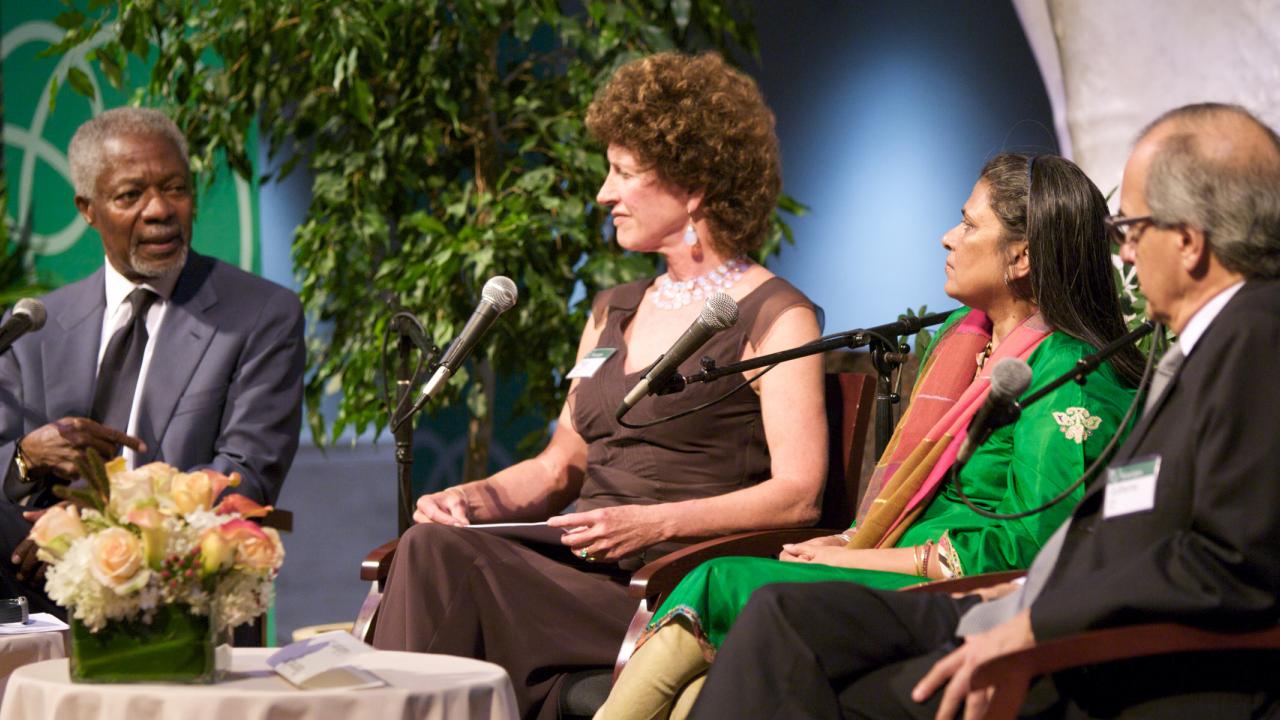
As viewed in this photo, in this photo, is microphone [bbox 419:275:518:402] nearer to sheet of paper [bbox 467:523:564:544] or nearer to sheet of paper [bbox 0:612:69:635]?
sheet of paper [bbox 467:523:564:544]

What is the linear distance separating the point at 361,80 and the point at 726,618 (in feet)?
8.02

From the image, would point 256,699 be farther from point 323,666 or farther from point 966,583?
point 966,583

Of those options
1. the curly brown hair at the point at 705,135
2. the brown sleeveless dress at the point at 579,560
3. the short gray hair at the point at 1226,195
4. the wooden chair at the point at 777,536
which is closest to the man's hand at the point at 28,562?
the wooden chair at the point at 777,536

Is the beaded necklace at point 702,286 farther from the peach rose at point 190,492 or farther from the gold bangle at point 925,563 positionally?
the peach rose at point 190,492

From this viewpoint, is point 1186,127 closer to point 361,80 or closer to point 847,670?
point 847,670

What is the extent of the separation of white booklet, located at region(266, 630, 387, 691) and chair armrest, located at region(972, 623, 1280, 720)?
87 centimetres

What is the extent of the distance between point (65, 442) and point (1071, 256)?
2268mm

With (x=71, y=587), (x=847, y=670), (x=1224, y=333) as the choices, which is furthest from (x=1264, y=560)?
(x=71, y=587)

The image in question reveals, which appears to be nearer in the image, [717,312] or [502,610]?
[717,312]

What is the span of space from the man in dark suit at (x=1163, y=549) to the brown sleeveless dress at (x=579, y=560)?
3.00 ft

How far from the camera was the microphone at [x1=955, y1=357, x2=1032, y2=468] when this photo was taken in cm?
209

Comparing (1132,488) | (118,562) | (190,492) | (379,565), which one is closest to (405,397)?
(379,565)

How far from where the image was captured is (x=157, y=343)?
3762 millimetres

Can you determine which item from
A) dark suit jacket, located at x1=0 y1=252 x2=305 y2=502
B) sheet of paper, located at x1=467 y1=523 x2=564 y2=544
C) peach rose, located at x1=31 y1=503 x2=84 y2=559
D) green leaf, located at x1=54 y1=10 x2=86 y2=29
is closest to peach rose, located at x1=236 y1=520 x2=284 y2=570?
peach rose, located at x1=31 y1=503 x2=84 y2=559
